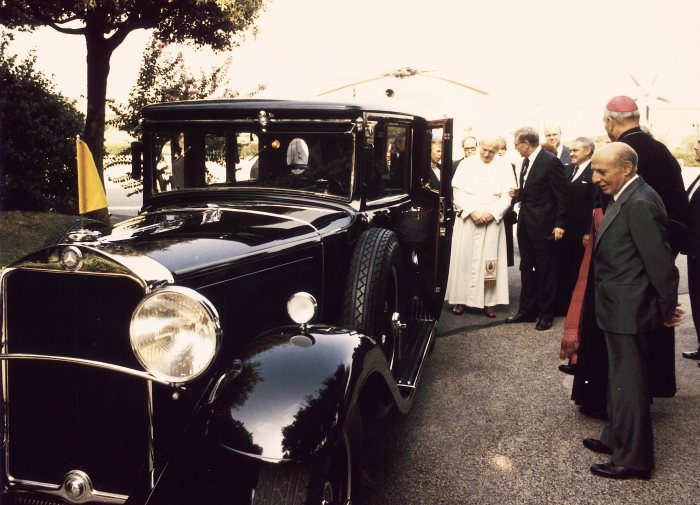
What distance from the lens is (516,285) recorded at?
25.3ft

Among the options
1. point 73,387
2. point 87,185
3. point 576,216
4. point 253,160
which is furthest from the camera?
point 576,216

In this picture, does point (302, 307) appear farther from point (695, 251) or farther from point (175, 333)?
point (695, 251)

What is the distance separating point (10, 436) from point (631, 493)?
277 centimetres

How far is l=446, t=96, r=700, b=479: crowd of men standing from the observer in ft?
10.1

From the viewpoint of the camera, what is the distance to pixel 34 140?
9797 mm

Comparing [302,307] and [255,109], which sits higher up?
[255,109]

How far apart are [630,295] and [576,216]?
3.03 m

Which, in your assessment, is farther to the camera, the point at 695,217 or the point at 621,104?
the point at 695,217

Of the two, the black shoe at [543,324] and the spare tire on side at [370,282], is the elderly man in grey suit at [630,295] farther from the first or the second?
the black shoe at [543,324]

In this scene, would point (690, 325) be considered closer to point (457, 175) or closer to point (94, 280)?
point (457, 175)

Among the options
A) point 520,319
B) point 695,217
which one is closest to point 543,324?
point 520,319

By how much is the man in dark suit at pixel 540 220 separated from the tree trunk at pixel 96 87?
21.9 ft

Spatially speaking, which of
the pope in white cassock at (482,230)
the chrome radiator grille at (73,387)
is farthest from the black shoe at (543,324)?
the chrome radiator grille at (73,387)

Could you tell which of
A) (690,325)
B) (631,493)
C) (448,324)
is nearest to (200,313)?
(631,493)
